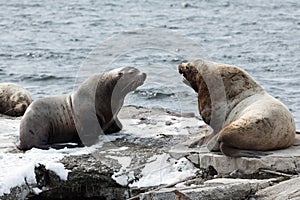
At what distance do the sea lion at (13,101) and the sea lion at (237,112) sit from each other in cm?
323

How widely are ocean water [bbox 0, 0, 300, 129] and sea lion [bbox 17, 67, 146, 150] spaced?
1.25 m

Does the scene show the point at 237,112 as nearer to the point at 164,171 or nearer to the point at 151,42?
A: the point at 164,171

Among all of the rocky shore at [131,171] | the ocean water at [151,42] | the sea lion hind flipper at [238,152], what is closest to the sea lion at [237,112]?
the sea lion hind flipper at [238,152]

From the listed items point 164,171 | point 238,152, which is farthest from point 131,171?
point 238,152

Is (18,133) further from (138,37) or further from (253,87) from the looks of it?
(138,37)

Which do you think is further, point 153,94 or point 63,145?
point 153,94

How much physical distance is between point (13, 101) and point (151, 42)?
9.16m

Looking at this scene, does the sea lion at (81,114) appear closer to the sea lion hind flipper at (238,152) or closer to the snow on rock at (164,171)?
the snow on rock at (164,171)

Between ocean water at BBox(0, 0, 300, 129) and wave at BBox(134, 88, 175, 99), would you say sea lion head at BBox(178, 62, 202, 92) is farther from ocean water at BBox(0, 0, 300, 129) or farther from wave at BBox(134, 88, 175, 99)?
wave at BBox(134, 88, 175, 99)

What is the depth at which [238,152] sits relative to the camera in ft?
25.2

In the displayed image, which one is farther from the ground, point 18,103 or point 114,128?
point 114,128

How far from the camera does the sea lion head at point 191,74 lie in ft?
29.5

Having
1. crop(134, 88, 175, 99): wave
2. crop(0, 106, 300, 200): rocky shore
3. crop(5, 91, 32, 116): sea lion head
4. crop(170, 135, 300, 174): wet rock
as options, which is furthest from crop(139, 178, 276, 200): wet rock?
crop(134, 88, 175, 99): wave

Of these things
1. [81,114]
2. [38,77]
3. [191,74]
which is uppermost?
[191,74]
